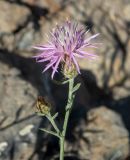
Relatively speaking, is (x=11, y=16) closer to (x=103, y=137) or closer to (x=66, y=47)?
(x=103, y=137)

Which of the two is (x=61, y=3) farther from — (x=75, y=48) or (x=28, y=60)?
(x=75, y=48)

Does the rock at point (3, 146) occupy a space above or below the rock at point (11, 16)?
below

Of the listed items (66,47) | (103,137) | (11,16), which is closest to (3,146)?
(103,137)

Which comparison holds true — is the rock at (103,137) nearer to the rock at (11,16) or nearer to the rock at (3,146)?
the rock at (3,146)

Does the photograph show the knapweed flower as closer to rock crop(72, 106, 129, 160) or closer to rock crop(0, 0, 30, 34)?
rock crop(72, 106, 129, 160)

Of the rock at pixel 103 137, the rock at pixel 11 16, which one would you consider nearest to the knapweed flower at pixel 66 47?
the rock at pixel 103 137

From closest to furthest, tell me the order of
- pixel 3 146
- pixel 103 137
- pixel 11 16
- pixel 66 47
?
pixel 66 47, pixel 3 146, pixel 103 137, pixel 11 16

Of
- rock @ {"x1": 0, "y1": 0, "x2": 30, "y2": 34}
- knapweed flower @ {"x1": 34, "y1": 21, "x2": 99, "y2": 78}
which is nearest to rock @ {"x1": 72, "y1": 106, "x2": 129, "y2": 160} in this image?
rock @ {"x1": 0, "y1": 0, "x2": 30, "y2": 34}

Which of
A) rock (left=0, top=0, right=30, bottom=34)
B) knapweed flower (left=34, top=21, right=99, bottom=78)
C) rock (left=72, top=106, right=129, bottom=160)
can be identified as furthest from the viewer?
rock (left=0, top=0, right=30, bottom=34)

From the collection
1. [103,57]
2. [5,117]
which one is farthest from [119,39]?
[5,117]
